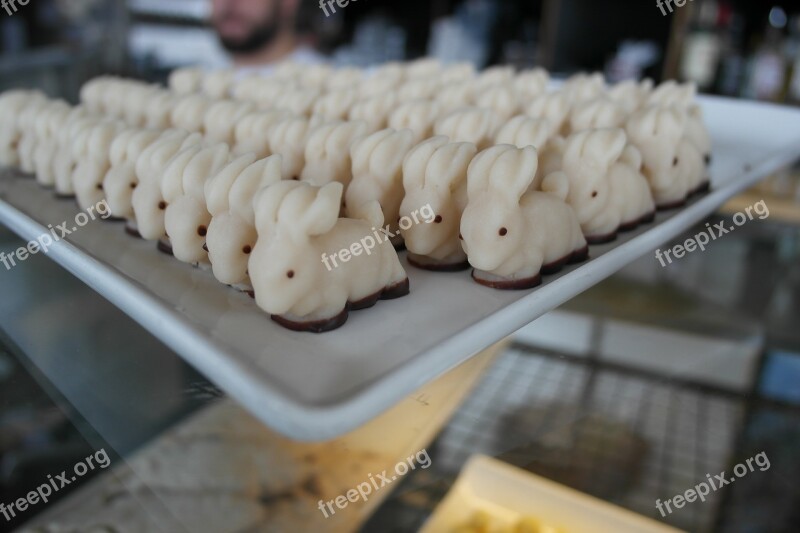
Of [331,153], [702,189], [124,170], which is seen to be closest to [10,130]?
[124,170]

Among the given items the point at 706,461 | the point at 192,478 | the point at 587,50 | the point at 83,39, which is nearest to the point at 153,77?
the point at 83,39

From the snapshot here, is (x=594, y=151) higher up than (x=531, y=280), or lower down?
higher up

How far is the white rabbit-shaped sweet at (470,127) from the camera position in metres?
1.07

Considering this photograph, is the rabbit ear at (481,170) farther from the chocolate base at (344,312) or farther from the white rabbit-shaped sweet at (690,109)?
the white rabbit-shaped sweet at (690,109)

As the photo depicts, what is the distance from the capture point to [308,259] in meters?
0.70

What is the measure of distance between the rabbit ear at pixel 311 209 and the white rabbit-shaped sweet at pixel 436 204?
0.57 ft

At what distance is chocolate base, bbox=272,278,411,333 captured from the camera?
2.31 feet

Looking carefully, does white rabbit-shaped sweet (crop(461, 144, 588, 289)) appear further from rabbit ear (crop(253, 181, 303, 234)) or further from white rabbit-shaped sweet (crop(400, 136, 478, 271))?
rabbit ear (crop(253, 181, 303, 234))

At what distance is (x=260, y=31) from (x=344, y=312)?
3.38m

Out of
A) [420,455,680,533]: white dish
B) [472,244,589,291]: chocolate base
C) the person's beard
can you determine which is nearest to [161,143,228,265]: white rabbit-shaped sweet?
[472,244,589,291]: chocolate base

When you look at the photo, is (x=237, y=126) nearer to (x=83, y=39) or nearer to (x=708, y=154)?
(x=708, y=154)

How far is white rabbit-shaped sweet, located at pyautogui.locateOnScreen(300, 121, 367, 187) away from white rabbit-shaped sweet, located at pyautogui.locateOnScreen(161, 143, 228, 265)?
0.14 m

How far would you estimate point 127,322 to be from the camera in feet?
2.97

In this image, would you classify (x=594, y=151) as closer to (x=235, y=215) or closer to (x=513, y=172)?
(x=513, y=172)
